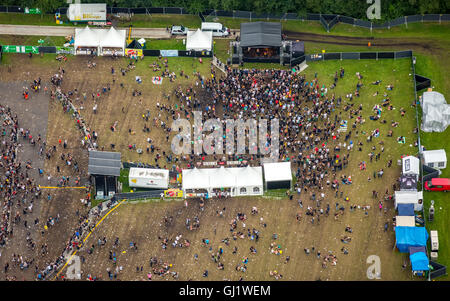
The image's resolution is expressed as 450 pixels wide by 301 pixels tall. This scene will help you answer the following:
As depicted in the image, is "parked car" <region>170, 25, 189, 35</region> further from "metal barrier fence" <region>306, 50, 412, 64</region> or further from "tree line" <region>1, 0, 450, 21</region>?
A: "metal barrier fence" <region>306, 50, 412, 64</region>

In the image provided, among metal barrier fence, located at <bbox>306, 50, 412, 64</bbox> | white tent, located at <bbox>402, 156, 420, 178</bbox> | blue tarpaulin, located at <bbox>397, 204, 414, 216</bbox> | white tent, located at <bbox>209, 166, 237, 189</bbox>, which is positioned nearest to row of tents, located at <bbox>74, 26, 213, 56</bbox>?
metal barrier fence, located at <bbox>306, 50, 412, 64</bbox>

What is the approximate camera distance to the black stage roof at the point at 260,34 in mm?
146250

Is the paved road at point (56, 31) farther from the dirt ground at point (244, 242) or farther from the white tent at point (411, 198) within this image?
the white tent at point (411, 198)

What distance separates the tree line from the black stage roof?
3905mm

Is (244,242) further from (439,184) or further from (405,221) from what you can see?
(439,184)

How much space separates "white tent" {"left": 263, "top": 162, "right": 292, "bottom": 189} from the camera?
13300 centimetres

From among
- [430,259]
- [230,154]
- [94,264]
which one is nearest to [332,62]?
[230,154]

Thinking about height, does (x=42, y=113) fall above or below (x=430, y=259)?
above

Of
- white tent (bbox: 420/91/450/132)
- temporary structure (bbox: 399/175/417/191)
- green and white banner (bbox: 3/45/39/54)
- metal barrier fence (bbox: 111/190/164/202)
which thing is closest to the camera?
temporary structure (bbox: 399/175/417/191)

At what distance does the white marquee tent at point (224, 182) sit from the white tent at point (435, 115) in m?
21.7

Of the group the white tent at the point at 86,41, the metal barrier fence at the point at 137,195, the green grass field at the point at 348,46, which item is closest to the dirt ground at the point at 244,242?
the metal barrier fence at the point at 137,195

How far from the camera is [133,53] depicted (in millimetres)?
148375
